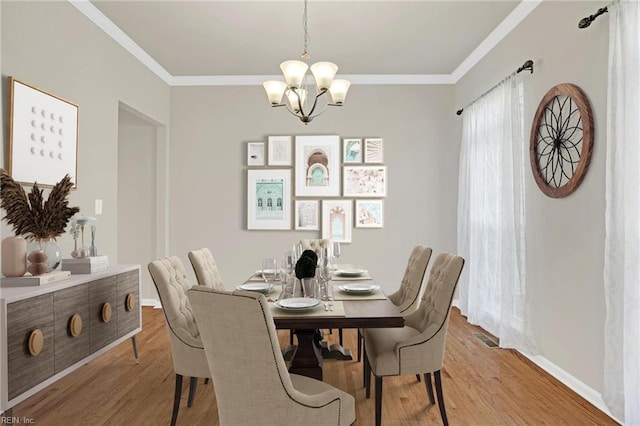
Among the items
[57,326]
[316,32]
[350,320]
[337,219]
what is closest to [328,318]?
[350,320]

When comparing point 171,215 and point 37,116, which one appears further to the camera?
point 171,215

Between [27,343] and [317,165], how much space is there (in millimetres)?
3767

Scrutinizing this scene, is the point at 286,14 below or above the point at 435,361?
above

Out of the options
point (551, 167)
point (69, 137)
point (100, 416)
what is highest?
point (69, 137)

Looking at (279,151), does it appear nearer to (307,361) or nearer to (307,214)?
(307,214)

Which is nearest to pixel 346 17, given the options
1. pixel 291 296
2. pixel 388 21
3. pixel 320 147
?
pixel 388 21

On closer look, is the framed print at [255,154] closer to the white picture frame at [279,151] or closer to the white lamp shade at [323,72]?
the white picture frame at [279,151]

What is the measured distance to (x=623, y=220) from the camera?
240cm

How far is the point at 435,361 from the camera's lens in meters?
2.41

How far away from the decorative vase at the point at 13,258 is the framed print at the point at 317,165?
10.9ft

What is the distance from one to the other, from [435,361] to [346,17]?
2933mm

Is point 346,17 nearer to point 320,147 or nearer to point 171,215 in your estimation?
point 320,147

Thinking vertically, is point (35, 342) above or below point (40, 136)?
below

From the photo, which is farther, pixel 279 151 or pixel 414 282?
pixel 279 151
